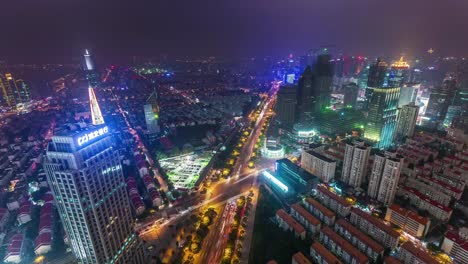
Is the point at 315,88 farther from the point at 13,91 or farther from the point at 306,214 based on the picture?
the point at 13,91

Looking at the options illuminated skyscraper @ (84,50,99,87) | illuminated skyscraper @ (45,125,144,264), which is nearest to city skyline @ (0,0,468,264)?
illuminated skyscraper @ (45,125,144,264)

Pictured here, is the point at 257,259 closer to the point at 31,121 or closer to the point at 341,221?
the point at 341,221

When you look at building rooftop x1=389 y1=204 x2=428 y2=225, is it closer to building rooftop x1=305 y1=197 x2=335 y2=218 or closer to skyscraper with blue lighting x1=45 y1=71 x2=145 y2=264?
building rooftop x1=305 y1=197 x2=335 y2=218

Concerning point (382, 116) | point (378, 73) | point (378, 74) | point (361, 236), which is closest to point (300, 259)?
point (361, 236)

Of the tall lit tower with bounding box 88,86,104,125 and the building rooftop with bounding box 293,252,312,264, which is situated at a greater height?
the tall lit tower with bounding box 88,86,104,125

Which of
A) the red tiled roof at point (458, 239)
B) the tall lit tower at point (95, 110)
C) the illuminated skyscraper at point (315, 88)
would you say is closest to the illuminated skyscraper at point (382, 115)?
the illuminated skyscraper at point (315, 88)

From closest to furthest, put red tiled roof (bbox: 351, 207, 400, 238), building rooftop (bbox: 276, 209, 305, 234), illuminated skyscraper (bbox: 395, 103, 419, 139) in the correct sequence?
1. red tiled roof (bbox: 351, 207, 400, 238)
2. building rooftop (bbox: 276, 209, 305, 234)
3. illuminated skyscraper (bbox: 395, 103, 419, 139)
